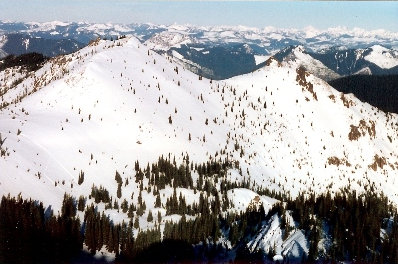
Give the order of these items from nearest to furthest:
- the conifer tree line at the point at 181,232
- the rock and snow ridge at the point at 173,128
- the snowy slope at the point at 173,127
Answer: the conifer tree line at the point at 181,232, the rock and snow ridge at the point at 173,128, the snowy slope at the point at 173,127

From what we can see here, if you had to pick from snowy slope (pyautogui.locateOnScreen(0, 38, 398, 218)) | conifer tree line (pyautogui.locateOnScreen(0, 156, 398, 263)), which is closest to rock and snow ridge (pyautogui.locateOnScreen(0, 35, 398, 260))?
snowy slope (pyautogui.locateOnScreen(0, 38, 398, 218))

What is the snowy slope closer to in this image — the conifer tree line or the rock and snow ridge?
the rock and snow ridge

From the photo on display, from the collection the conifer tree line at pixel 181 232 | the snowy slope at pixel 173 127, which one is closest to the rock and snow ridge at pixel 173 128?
the snowy slope at pixel 173 127

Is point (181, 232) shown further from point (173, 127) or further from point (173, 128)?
point (173, 127)

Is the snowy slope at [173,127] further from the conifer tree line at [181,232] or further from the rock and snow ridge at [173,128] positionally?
the conifer tree line at [181,232]

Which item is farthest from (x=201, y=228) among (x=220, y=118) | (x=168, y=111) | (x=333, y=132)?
(x=333, y=132)

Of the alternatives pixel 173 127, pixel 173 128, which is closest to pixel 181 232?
pixel 173 128
